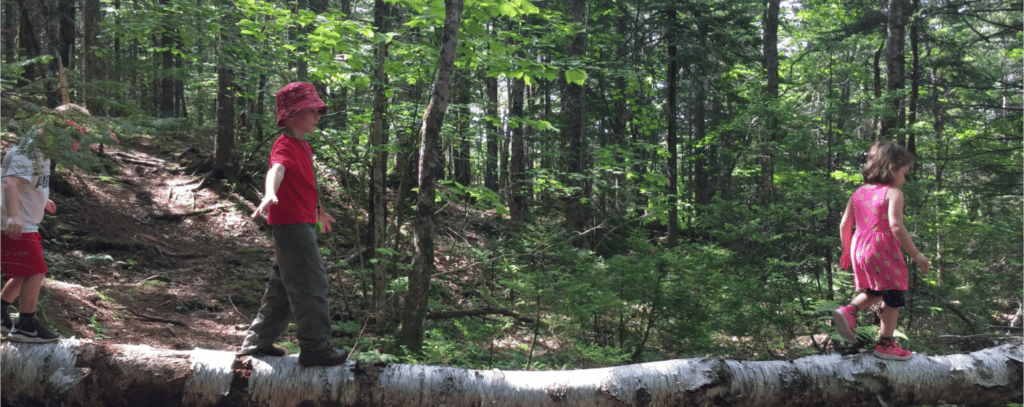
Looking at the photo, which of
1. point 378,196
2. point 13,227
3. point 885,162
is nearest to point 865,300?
point 885,162

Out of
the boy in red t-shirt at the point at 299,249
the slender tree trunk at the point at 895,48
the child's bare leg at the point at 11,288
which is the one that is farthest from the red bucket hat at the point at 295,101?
the slender tree trunk at the point at 895,48

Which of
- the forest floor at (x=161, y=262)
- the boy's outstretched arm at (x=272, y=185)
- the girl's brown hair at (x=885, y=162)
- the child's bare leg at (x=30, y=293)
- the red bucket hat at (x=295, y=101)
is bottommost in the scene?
the forest floor at (x=161, y=262)

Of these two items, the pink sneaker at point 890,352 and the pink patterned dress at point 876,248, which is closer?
the pink sneaker at point 890,352

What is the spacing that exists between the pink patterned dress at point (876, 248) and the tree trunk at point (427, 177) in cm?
348

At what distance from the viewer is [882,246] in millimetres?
3869

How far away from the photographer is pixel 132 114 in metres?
4.40

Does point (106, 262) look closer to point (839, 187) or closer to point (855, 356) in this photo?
point (855, 356)

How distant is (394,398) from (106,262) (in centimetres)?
640

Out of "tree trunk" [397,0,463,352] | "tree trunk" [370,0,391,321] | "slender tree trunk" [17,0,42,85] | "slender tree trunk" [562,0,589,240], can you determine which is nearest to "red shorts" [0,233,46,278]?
"slender tree trunk" [17,0,42,85]

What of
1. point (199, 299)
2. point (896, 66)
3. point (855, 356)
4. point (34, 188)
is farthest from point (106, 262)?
point (896, 66)

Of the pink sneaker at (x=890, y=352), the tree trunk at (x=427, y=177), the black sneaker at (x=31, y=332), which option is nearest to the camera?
the black sneaker at (x=31, y=332)

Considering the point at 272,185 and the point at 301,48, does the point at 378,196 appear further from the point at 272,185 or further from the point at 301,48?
the point at 301,48

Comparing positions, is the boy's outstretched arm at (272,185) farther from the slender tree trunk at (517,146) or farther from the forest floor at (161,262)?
the slender tree trunk at (517,146)

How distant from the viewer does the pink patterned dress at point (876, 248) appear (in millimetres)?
3814
